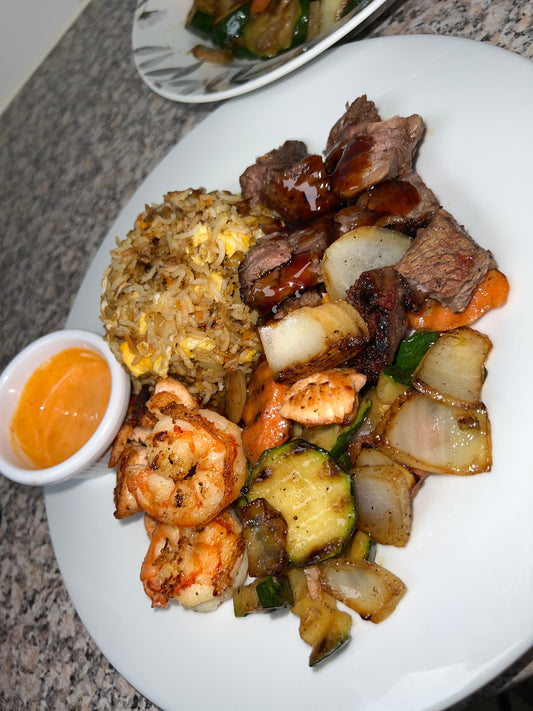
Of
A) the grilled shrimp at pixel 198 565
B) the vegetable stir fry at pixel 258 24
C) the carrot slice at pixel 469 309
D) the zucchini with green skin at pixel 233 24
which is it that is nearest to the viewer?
the carrot slice at pixel 469 309

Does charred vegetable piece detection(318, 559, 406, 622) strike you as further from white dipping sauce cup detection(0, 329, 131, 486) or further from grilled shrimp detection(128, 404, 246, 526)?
white dipping sauce cup detection(0, 329, 131, 486)

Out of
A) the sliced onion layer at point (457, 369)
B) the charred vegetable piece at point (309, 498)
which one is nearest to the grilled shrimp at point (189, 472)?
the charred vegetable piece at point (309, 498)

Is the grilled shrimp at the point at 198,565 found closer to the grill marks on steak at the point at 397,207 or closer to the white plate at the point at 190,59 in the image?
the grill marks on steak at the point at 397,207

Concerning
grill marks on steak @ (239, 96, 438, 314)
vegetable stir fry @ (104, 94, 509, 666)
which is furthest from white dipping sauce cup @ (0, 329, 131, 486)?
grill marks on steak @ (239, 96, 438, 314)

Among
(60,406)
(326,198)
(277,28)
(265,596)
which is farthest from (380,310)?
(277,28)

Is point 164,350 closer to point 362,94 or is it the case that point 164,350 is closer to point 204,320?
point 204,320

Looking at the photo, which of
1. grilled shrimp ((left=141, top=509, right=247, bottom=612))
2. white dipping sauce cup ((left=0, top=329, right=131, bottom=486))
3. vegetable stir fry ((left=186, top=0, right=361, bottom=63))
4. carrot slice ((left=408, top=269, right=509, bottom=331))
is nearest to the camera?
carrot slice ((left=408, top=269, right=509, bottom=331))

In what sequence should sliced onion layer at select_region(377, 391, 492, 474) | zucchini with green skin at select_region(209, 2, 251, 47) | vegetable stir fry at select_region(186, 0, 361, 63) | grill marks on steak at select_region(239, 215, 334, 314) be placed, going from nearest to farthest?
1. sliced onion layer at select_region(377, 391, 492, 474)
2. grill marks on steak at select_region(239, 215, 334, 314)
3. vegetable stir fry at select_region(186, 0, 361, 63)
4. zucchini with green skin at select_region(209, 2, 251, 47)
